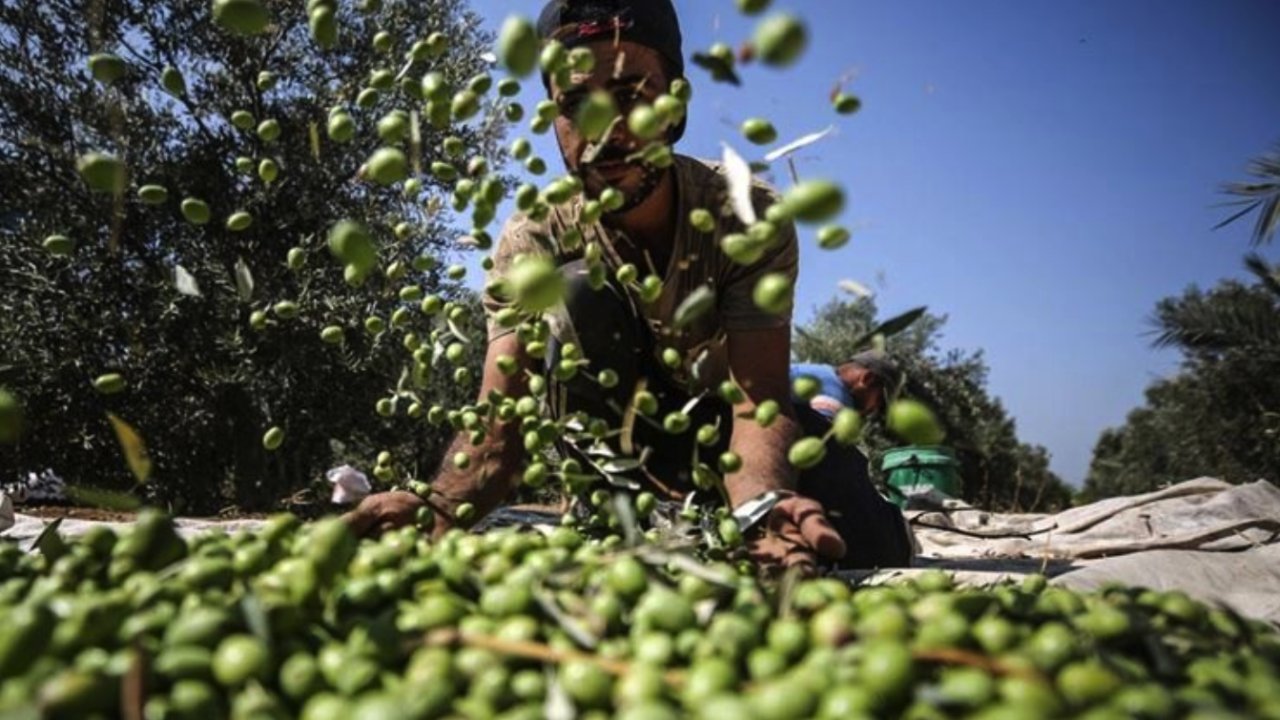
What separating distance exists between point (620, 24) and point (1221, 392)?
25.3m

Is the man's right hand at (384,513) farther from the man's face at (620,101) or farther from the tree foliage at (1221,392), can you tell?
the tree foliage at (1221,392)

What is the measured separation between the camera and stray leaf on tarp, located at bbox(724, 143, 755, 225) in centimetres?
142

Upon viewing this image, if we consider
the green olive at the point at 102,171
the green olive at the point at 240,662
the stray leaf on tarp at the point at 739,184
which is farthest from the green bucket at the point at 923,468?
the green olive at the point at 240,662

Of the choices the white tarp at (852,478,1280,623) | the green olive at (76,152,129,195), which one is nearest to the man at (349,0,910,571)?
the white tarp at (852,478,1280,623)

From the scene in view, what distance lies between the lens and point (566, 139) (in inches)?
112

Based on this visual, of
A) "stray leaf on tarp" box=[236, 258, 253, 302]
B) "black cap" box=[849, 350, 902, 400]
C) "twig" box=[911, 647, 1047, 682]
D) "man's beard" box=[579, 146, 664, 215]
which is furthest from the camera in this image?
"black cap" box=[849, 350, 902, 400]

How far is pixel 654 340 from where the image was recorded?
3359 millimetres

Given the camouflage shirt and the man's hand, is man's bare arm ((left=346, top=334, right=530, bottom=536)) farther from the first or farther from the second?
the man's hand

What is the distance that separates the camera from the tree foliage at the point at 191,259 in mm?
10938

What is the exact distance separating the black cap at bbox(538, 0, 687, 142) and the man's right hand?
1.23m

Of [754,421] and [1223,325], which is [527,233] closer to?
[754,421]

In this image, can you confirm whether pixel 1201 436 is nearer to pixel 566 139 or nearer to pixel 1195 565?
pixel 1195 565

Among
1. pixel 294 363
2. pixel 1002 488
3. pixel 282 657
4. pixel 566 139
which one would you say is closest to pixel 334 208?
pixel 294 363

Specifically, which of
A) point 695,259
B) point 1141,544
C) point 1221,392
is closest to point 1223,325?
point 1221,392
